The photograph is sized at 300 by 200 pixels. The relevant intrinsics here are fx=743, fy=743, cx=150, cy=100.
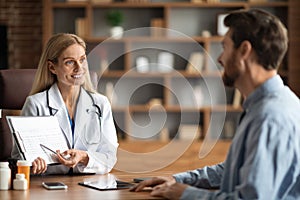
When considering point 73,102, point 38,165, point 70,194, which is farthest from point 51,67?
point 70,194

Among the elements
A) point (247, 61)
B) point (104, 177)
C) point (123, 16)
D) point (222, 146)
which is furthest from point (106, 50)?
point (247, 61)

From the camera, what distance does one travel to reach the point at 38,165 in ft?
9.97

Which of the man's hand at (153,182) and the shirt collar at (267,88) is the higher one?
the shirt collar at (267,88)

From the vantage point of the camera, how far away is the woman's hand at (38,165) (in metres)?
3.04

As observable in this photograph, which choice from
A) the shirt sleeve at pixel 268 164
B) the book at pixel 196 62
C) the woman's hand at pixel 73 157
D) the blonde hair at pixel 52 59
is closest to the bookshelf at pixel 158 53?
the book at pixel 196 62

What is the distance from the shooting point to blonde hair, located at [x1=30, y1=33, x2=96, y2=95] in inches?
138

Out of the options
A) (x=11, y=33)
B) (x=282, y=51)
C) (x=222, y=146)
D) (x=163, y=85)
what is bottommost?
(x=222, y=146)

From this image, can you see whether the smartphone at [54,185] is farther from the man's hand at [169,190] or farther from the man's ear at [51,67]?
the man's ear at [51,67]

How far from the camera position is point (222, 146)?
720cm

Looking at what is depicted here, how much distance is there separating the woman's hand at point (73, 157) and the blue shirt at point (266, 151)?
853 millimetres

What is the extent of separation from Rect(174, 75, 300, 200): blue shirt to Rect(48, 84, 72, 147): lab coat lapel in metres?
1.13

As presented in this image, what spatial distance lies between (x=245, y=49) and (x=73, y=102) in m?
1.34

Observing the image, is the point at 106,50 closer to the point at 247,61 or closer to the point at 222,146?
the point at 222,146

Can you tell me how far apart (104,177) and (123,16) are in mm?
4359
